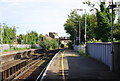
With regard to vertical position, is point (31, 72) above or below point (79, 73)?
below

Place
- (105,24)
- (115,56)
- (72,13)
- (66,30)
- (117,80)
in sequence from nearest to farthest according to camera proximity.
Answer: (117,80) < (115,56) < (105,24) < (72,13) < (66,30)

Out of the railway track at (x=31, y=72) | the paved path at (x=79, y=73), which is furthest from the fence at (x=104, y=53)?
the railway track at (x=31, y=72)

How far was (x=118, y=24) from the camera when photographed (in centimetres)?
4131

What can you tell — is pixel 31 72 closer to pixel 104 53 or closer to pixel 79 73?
pixel 79 73

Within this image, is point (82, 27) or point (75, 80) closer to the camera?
point (75, 80)

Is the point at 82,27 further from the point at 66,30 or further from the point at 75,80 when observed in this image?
the point at 75,80

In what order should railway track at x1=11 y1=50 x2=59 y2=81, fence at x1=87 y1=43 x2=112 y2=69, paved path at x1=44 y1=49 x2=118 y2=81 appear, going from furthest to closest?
fence at x1=87 y1=43 x2=112 y2=69
railway track at x1=11 y1=50 x2=59 y2=81
paved path at x1=44 y1=49 x2=118 y2=81

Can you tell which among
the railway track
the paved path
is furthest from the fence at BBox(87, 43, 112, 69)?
the railway track

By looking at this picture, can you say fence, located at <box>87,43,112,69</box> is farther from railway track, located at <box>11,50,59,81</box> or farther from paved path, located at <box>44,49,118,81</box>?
railway track, located at <box>11,50,59,81</box>

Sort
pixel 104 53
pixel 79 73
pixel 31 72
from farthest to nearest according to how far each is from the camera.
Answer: pixel 104 53 < pixel 31 72 < pixel 79 73

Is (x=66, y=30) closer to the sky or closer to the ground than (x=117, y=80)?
closer to the sky

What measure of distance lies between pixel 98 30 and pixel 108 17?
298 cm

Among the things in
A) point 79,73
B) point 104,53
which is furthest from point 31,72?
point 104,53

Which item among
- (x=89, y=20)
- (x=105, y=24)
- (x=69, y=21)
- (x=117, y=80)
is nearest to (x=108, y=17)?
(x=105, y=24)
